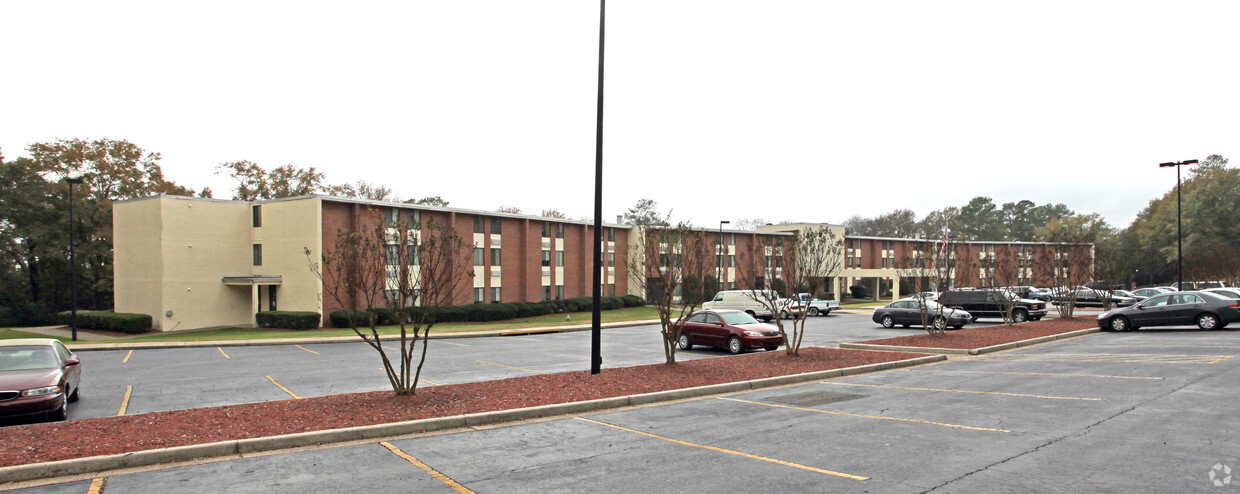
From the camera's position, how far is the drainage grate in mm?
11594

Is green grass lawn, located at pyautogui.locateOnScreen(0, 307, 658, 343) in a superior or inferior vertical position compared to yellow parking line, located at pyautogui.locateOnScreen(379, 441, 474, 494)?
inferior

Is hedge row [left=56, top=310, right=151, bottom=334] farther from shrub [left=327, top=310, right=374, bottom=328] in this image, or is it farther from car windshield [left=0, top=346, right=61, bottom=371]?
car windshield [left=0, top=346, right=61, bottom=371]

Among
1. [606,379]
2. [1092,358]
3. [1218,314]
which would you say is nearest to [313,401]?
[606,379]

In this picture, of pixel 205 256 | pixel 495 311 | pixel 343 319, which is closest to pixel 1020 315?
pixel 495 311

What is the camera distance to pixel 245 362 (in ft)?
66.7

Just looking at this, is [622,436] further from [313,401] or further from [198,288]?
[198,288]

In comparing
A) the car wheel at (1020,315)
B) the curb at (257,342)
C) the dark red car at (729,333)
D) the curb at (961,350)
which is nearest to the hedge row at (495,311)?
the curb at (257,342)

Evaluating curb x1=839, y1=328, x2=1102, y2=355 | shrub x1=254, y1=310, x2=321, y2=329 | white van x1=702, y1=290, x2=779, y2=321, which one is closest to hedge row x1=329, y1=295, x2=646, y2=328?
shrub x1=254, y1=310, x2=321, y2=329

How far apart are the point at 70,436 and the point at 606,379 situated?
8162 millimetres

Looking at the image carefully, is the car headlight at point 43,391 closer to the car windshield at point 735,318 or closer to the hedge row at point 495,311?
the car windshield at point 735,318

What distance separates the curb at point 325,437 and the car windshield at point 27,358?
554cm

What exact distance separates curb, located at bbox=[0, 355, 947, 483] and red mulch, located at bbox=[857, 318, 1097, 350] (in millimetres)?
9387

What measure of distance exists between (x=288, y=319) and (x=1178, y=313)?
40.5m

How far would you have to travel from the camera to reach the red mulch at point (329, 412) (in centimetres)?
827
